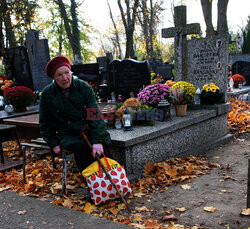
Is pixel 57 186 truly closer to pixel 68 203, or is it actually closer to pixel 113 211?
pixel 68 203

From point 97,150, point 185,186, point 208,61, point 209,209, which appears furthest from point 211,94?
point 97,150

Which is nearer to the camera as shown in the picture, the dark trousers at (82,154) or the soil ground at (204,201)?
the soil ground at (204,201)

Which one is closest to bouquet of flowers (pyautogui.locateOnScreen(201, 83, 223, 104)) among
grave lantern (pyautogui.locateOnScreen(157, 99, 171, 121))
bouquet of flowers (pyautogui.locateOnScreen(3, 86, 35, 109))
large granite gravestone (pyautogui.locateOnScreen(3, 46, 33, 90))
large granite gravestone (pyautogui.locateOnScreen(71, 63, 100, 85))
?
grave lantern (pyautogui.locateOnScreen(157, 99, 171, 121))

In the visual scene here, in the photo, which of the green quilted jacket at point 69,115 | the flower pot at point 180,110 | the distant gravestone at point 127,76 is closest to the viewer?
the green quilted jacket at point 69,115

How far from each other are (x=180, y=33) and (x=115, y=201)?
15.9 feet

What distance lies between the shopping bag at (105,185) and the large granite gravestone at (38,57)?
388 inches

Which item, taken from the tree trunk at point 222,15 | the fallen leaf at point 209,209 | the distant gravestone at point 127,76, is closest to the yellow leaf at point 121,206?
the fallen leaf at point 209,209

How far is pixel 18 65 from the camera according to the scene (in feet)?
43.6

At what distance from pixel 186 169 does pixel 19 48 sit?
36.8 ft

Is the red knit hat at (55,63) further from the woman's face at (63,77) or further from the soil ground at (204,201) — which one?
the soil ground at (204,201)

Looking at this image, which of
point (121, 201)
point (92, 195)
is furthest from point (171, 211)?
point (92, 195)

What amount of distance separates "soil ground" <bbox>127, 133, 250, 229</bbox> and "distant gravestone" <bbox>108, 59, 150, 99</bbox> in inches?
138

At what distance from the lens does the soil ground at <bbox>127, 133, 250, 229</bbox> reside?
9.10 feet

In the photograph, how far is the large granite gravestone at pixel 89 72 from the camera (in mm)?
9844
